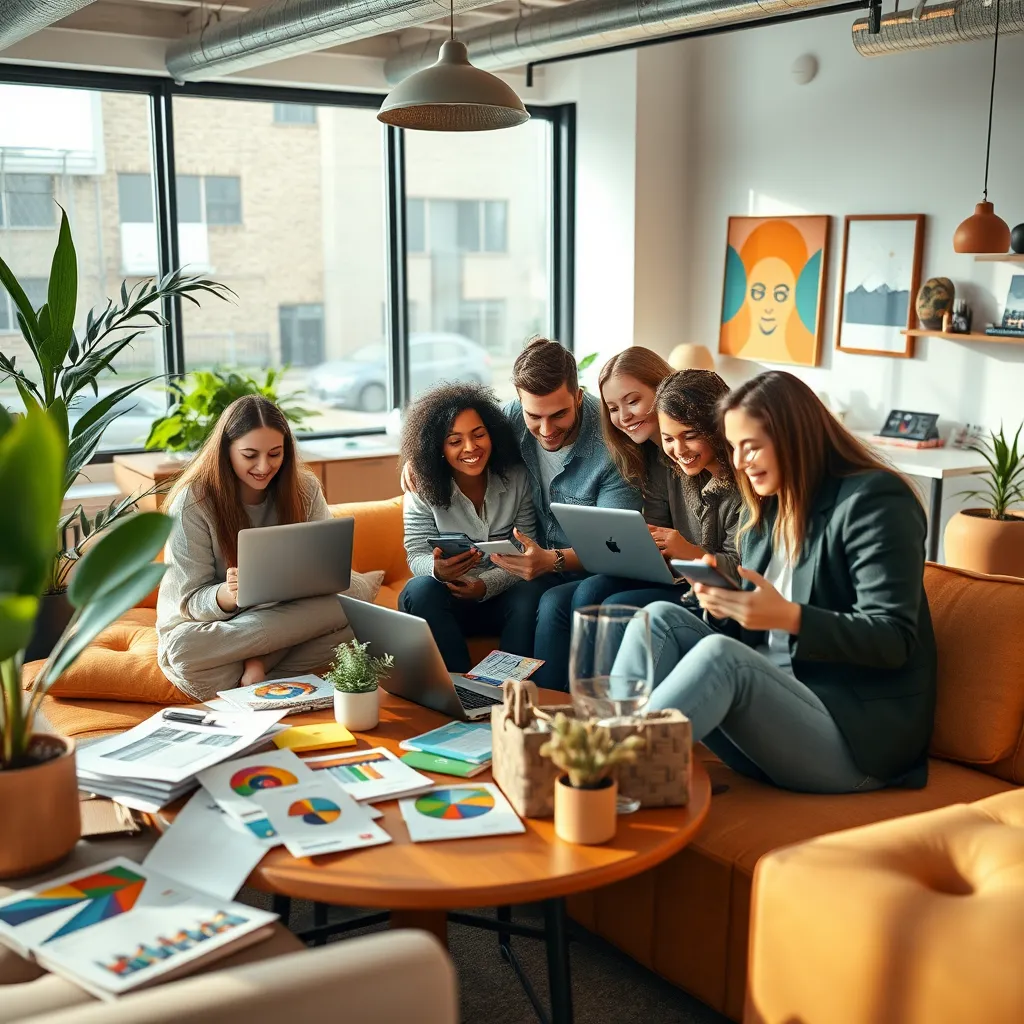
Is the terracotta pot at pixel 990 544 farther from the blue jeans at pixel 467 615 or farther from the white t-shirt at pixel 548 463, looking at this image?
the blue jeans at pixel 467 615

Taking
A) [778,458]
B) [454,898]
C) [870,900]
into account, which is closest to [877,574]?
[778,458]

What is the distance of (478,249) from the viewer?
7.07m

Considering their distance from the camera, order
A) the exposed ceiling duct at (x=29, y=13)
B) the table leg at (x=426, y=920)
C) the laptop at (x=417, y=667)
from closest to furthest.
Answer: the table leg at (x=426, y=920)
the laptop at (x=417, y=667)
the exposed ceiling duct at (x=29, y=13)

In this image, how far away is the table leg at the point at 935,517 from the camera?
5.14 metres

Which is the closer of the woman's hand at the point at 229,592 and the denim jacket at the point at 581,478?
the woman's hand at the point at 229,592

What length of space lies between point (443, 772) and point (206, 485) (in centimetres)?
132

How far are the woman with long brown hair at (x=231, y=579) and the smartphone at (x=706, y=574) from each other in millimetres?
1122

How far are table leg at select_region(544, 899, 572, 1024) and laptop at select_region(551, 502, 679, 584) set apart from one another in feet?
3.60

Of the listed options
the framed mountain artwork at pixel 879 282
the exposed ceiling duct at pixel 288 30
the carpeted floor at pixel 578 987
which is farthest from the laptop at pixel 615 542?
the framed mountain artwork at pixel 879 282

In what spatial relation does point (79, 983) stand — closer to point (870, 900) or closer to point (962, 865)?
point (870, 900)

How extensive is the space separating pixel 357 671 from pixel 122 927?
0.79 meters

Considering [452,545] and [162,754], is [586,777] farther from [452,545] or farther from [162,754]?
[452,545]

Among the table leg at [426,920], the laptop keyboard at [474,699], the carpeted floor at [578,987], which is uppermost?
the laptop keyboard at [474,699]

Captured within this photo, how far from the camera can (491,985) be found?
93.1 inches
